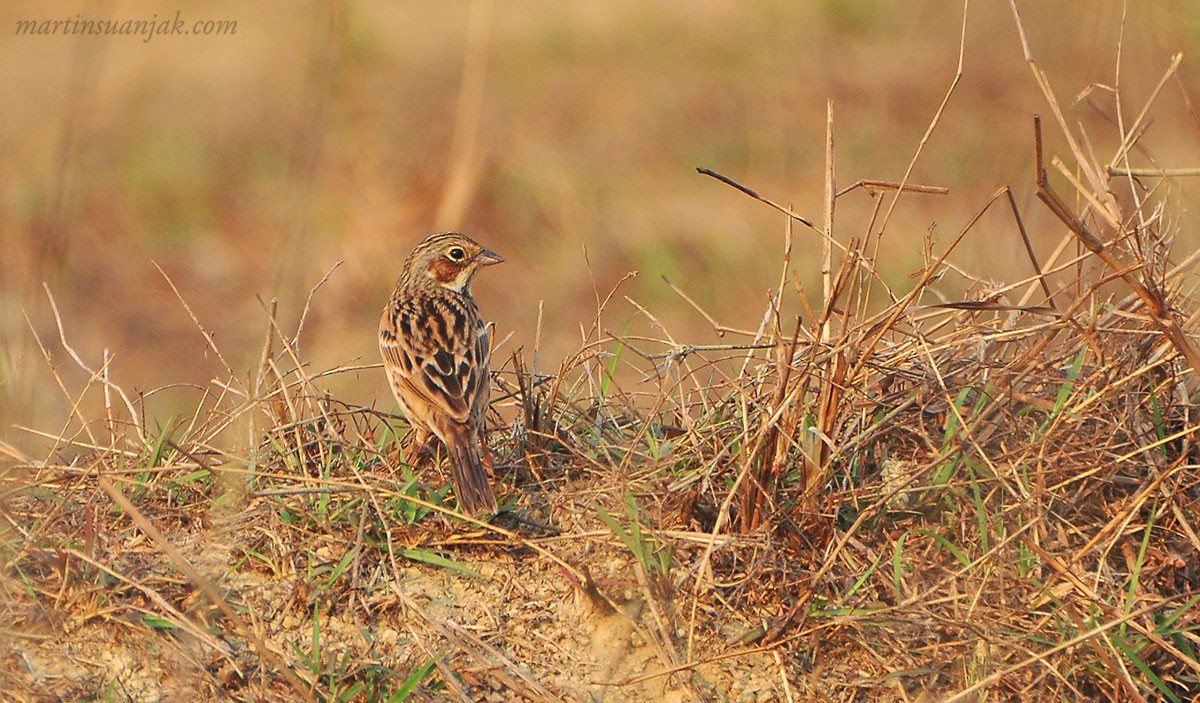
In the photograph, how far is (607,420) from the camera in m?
4.93

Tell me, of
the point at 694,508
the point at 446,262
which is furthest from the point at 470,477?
the point at 446,262

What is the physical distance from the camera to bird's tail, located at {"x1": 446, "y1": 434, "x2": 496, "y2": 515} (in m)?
4.31

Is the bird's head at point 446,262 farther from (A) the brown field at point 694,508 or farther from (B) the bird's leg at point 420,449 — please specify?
(B) the bird's leg at point 420,449

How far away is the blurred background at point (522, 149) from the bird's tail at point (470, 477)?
4251 millimetres

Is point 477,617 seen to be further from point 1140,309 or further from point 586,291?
point 586,291

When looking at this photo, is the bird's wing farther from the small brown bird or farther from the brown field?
the brown field

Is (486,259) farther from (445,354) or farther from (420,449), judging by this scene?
(420,449)

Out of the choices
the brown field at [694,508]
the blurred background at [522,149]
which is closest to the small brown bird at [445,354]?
the brown field at [694,508]

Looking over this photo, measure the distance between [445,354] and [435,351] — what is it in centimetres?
5

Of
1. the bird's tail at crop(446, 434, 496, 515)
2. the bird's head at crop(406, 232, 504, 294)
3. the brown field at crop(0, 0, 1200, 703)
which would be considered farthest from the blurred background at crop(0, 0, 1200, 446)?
the bird's tail at crop(446, 434, 496, 515)

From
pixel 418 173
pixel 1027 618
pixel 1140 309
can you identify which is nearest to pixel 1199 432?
pixel 1140 309

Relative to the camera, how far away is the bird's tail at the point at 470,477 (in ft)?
14.1

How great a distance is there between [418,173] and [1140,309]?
932 cm

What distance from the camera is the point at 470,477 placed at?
4418mm
